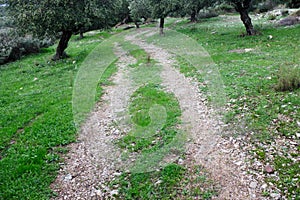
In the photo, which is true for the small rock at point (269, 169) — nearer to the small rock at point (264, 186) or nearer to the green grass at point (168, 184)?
the small rock at point (264, 186)

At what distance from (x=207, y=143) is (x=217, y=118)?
155 cm

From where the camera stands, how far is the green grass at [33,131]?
6.45 meters

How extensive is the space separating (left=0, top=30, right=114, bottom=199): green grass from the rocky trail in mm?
445

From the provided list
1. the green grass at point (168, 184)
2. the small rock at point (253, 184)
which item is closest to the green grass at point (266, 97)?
the small rock at point (253, 184)

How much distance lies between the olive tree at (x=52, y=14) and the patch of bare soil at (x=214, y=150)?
454 inches

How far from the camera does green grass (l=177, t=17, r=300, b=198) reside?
20.4 feet

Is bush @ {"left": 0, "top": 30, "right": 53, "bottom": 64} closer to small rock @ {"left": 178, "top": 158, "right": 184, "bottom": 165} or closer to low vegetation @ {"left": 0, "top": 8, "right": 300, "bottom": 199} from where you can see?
low vegetation @ {"left": 0, "top": 8, "right": 300, "bottom": 199}

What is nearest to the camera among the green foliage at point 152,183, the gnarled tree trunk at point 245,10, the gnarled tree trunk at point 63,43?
the green foliage at point 152,183

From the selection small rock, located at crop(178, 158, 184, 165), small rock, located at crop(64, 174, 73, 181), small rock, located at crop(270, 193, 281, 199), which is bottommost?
small rock, located at crop(64, 174, 73, 181)

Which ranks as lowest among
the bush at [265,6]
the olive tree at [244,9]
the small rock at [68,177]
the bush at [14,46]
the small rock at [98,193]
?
the small rock at [98,193]

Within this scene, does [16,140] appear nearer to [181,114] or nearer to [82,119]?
[82,119]

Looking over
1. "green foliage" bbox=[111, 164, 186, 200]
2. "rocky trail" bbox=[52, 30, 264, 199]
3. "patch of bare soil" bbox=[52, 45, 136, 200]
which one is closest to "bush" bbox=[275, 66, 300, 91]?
"rocky trail" bbox=[52, 30, 264, 199]

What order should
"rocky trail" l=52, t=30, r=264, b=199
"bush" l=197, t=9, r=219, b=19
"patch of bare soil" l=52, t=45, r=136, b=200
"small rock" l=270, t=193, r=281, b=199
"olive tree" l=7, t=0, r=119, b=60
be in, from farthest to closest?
1. "bush" l=197, t=9, r=219, b=19
2. "olive tree" l=7, t=0, r=119, b=60
3. "patch of bare soil" l=52, t=45, r=136, b=200
4. "rocky trail" l=52, t=30, r=264, b=199
5. "small rock" l=270, t=193, r=281, b=199

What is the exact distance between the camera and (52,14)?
1777 centimetres
